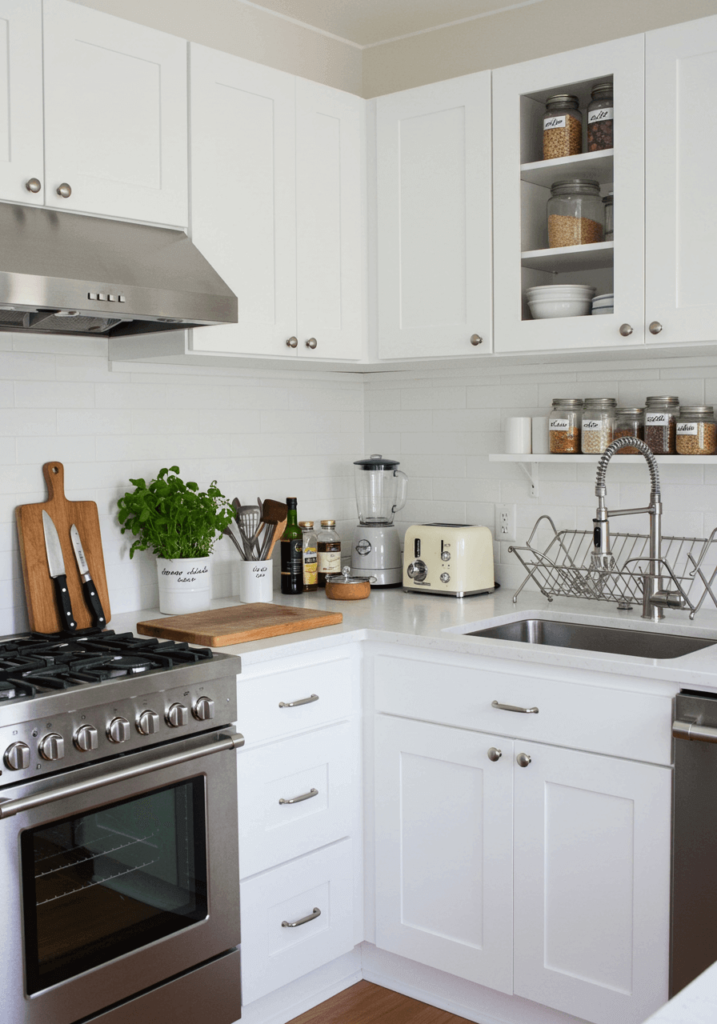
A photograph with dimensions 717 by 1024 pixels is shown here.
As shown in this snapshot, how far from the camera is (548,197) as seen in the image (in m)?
2.82

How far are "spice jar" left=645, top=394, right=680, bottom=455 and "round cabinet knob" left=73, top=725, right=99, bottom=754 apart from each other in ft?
5.18

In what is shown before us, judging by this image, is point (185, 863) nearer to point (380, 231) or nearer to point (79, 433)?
point (79, 433)

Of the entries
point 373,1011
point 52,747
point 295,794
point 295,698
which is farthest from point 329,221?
point 373,1011

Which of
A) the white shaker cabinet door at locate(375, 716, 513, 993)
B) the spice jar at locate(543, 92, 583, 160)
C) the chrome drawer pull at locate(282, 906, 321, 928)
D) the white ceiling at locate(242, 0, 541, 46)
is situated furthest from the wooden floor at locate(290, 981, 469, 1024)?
the white ceiling at locate(242, 0, 541, 46)

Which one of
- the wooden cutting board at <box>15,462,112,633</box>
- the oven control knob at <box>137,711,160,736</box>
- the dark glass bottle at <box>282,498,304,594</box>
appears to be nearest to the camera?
the oven control knob at <box>137,711,160,736</box>

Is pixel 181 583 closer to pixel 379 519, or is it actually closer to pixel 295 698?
pixel 295 698

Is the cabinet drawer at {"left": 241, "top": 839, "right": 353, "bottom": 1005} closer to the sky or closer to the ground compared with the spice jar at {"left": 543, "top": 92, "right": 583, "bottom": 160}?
closer to the ground

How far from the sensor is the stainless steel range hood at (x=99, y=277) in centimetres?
207

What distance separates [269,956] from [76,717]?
0.88 meters

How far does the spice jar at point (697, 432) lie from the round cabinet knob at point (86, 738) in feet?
5.34

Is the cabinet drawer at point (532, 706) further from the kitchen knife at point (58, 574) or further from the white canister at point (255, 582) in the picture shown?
the kitchen knife at point (58, 574)

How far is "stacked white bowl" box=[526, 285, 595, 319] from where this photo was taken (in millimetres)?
2648

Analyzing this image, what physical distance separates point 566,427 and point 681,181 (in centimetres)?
73

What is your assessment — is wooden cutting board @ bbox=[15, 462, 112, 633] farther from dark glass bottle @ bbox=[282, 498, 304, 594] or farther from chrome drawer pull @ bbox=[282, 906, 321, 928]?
chrome drawer pull @ bbox=[282, 906, 321, 928]
